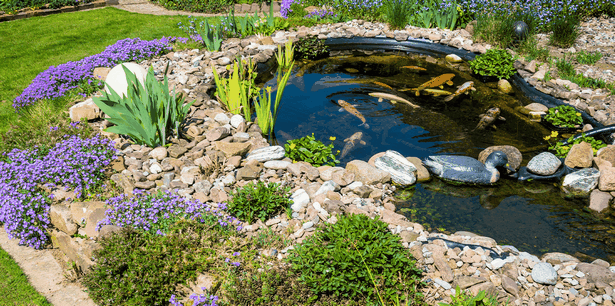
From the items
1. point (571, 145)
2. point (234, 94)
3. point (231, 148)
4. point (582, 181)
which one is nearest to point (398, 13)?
point (571, 145)

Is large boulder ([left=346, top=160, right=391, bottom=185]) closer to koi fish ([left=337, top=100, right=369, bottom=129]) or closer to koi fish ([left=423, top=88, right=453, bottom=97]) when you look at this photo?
koi fish ([left=337, top=100, right=369, bottom=129])

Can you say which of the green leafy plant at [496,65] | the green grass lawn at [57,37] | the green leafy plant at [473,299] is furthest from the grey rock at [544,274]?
the green grass lawn at [57,37]

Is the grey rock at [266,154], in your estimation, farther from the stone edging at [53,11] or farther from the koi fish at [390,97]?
the stone edging at [53,11]

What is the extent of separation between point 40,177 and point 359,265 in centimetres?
321

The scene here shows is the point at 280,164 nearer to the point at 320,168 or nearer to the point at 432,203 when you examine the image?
the point at 320,168

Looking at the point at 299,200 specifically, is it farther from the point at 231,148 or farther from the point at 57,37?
the point at 57,37

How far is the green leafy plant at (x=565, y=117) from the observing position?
5.18 m

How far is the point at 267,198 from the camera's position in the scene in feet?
11.2

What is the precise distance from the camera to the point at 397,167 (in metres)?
4.18

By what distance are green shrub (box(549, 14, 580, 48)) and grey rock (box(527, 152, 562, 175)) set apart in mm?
4016

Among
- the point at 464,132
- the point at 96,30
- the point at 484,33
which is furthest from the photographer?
the point at 96,30

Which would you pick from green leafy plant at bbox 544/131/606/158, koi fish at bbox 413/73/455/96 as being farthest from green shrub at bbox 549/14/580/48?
green leafy plant at bbox 544/131/606/158

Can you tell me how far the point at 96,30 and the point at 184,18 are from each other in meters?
1.95

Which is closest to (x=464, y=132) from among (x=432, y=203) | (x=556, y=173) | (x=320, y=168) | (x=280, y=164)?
(x=556, y=173)
